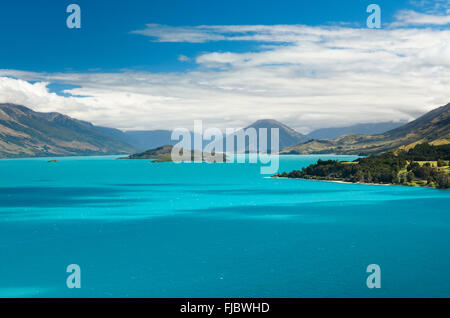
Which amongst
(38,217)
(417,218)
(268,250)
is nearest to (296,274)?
(268,250)

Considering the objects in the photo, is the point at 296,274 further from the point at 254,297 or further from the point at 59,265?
the point at 59,265

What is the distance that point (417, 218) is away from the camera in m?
123

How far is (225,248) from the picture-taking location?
84.5 m

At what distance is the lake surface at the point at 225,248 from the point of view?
197 feet

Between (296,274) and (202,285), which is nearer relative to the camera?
(202,285)

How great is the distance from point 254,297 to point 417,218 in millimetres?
84179

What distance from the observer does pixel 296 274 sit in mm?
65188

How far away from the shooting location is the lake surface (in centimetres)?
6003
